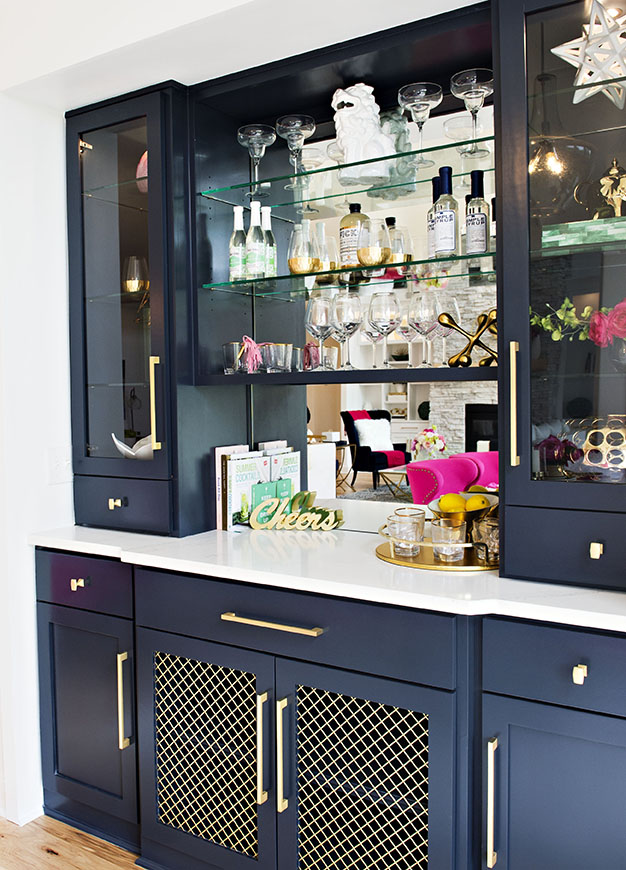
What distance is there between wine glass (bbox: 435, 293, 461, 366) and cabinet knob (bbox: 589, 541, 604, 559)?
0.65 meters

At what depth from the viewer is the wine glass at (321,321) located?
226cm

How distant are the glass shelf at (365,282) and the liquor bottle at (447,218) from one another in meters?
0.03

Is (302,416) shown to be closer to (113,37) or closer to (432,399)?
(432,399)

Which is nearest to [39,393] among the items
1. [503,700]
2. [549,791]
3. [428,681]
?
[428,681]

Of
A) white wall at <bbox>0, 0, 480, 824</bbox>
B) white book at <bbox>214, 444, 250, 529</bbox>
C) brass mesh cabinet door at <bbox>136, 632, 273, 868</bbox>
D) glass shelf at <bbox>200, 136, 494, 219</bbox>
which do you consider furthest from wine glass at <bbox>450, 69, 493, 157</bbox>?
brass mesh cabinet door at <bbox>136, 632, 273, 868</bbox>

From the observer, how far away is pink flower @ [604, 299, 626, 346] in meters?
1.65

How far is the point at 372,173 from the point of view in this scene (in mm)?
2182

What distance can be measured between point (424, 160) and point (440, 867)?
1822 mm

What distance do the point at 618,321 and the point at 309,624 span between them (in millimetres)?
1022

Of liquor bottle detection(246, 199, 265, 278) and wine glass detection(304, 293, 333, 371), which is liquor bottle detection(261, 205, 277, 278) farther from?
wine glass detection(304, 293, 333, 371)

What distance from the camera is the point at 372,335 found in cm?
219

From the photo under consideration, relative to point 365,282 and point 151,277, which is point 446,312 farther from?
point 151,277

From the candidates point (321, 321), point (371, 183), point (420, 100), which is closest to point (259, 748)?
point (321, 321)

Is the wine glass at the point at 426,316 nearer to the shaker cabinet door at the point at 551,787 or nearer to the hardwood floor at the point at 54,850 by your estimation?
the shaker cabinet door at the point at 551,787
